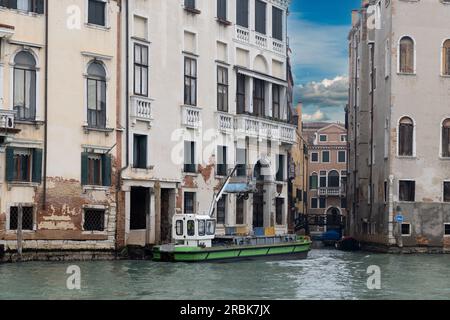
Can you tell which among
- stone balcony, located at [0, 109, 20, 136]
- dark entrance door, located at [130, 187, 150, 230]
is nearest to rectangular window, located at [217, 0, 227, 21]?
dark entrance door, located at [130, 187, 150, 230]

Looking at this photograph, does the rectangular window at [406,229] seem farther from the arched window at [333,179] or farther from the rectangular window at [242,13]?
the arched window at [333,179]

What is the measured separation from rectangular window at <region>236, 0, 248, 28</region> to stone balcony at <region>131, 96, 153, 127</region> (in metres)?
7.02

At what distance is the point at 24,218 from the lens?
31125mm

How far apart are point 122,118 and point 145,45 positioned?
288cm

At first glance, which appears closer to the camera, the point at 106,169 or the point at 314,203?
the point at 106,169

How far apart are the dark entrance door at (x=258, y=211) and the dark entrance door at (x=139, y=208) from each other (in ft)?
→ 22.7

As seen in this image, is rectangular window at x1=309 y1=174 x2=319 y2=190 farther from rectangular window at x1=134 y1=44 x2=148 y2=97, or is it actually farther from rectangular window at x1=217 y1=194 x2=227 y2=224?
rectangular window at x1=134 y1=44 x2=148 y2=97

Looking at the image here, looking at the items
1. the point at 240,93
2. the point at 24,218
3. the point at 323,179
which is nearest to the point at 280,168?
the point at 240,93

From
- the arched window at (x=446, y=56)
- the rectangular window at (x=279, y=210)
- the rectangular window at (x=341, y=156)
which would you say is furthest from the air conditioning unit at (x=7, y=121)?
the rectangular window at (x=341, y=156)

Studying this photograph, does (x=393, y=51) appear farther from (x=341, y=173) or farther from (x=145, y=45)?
(x=341, y=173)

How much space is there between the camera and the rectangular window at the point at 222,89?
127 feet

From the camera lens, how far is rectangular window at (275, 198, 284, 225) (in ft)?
140

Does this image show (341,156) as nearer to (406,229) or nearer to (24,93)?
(406,229)

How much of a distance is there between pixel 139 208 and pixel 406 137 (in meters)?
14.8
